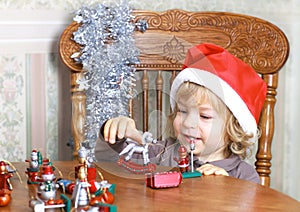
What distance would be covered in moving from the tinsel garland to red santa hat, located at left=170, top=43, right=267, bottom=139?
175 millimetres

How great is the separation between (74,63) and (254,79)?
618 mm

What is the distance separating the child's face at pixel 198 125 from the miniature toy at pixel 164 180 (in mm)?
88

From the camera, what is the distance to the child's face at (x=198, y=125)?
1.28 metres

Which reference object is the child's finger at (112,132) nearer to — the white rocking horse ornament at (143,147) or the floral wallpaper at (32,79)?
the white rocking horse ornament at (143,147)

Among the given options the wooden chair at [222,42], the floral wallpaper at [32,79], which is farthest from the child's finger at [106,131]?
the floral wallpaper at [32,79]

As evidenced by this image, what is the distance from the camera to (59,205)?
1067mm

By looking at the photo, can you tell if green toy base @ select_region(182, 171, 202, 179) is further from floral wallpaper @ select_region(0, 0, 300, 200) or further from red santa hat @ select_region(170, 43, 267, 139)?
floral wallpaper @ select_region(0, 0, 300, 200)

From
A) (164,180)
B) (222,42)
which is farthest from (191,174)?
(222,42)

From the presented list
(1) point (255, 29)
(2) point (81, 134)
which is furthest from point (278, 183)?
(2) point (81, 134)

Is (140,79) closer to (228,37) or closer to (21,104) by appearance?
(228,37)

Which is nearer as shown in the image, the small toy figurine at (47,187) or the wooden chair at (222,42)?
the small toy figurine at (47,187)

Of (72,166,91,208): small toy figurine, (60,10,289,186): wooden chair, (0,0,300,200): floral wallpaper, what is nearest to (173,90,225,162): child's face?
(72,166,91,208): small toy figurine

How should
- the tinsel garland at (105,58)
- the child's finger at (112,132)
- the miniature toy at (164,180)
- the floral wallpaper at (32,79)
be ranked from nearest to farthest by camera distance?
the miniature toy at (164,180) → the child's finger at (112,132) → the tinsel garland at (105,58) → the floral wallpaper at (32,79)

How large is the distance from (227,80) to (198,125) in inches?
9.7
